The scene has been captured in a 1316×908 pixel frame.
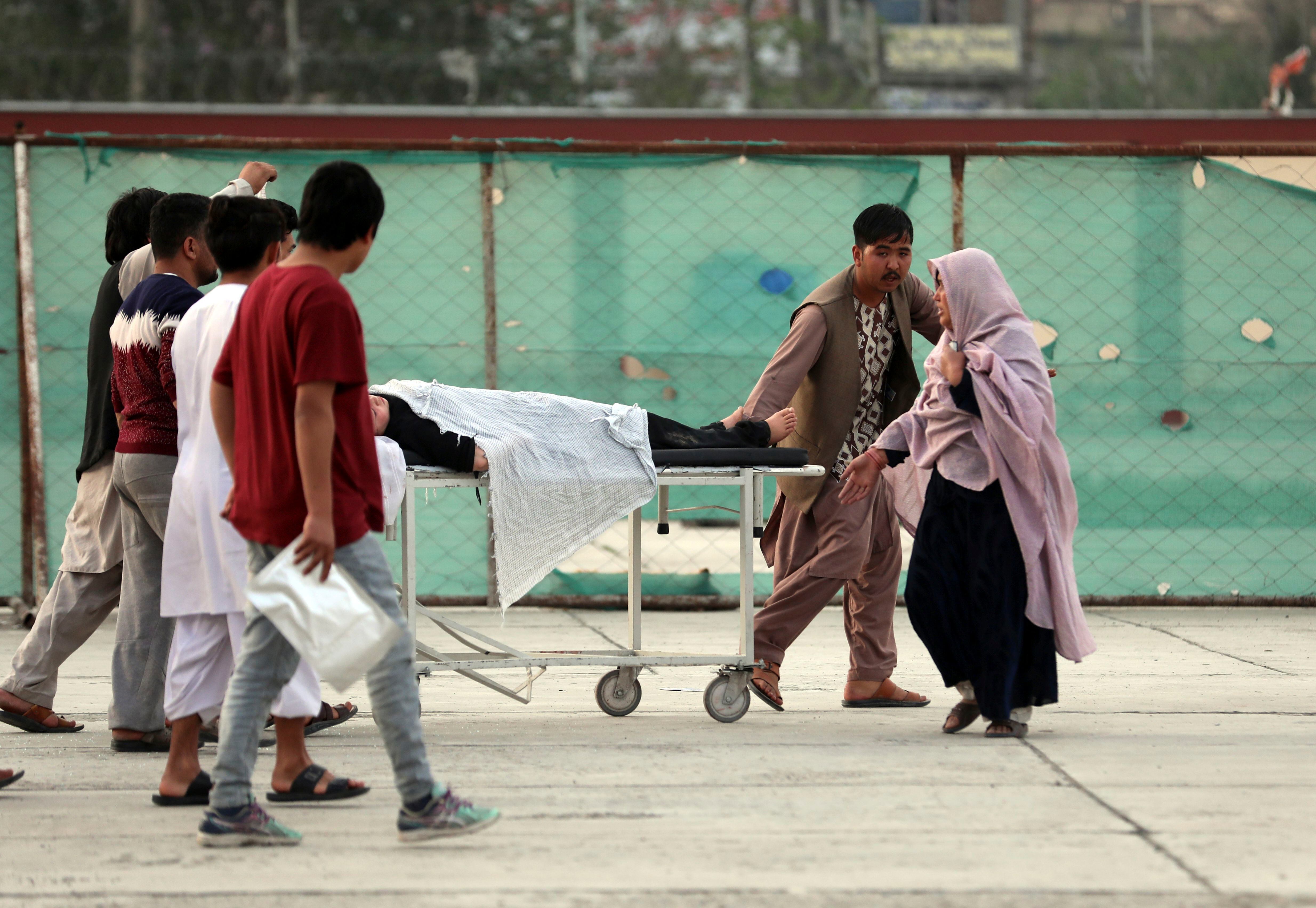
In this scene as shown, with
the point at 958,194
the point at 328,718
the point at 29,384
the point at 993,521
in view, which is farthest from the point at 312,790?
the point at 958,194

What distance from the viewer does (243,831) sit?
3623 millimetres

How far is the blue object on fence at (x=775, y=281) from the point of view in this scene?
7.73 metres

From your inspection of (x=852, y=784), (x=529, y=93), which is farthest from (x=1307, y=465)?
(x=529, y=93)

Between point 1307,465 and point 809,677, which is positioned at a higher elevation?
point 1307,465

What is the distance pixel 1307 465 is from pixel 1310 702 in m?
2.57

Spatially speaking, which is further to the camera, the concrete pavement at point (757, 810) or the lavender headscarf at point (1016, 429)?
the lavender headscarf at point (1016, 429)

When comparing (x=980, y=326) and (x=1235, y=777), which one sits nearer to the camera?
(x=1235, y=777)

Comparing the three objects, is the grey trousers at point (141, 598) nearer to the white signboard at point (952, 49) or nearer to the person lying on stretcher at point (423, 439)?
the person lying on stretcher at point (423, 439)

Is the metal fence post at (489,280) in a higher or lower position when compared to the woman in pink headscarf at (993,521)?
higher

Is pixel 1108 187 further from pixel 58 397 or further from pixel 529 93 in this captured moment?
pixel 529 93

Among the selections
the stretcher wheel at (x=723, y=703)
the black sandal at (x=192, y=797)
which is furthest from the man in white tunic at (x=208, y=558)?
the stretcher wheel at (x=723, y=703)

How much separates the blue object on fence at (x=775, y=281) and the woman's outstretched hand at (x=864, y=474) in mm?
2667

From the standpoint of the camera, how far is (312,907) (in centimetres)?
319

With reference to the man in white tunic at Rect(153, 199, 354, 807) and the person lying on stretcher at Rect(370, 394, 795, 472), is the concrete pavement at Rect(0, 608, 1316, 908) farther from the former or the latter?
the person lying on stretcher at Rect(370, 394, 795, 472)
